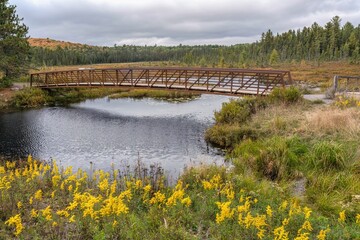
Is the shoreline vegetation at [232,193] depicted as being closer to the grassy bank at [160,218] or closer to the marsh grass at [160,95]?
the grassy bank at [160,218]

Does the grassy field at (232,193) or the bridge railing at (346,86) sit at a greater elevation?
the bridge railing at (346,86)

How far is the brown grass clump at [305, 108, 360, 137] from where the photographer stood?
39.0 feet

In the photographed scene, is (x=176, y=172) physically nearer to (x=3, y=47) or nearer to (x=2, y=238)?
(x=2, y=238)

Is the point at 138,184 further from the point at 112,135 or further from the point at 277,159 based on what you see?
the point at 112,135

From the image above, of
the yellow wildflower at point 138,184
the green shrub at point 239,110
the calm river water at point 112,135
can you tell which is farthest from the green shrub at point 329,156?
the green shrub at point 239,110

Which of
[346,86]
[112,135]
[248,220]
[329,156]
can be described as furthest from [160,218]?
[346,86]

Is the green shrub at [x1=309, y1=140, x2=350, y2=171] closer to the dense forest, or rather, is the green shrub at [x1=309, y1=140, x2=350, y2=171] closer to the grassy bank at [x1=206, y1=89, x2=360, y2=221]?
the grassy bank at [x1=206, y1=89, x2=360, y2=221]

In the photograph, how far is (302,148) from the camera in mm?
11273

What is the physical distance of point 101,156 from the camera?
13.9m

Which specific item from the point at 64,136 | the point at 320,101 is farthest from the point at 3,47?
the point at 320,101

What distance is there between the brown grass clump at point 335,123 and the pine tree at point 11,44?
25.2 metres

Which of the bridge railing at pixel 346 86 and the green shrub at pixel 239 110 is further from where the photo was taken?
the bridge railing at pixel 346 86

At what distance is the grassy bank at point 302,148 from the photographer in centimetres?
847

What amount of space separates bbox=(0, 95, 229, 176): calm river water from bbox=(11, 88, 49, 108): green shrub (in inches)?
118
